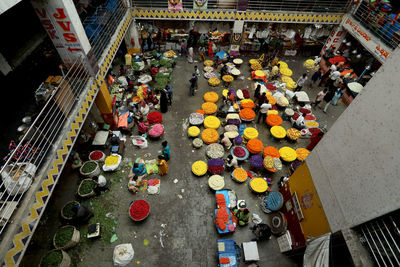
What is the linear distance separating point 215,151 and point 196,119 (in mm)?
2465

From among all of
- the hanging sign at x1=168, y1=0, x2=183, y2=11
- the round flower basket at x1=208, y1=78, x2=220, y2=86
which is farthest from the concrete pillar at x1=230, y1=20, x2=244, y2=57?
the hanging sign at x1=168, y1=0, x2=183, y2=11

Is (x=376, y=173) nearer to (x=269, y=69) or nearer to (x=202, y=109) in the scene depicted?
(x=202, y=109)

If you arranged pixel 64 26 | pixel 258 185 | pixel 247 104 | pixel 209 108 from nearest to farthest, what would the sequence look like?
pixel 64 26
pixel 258 185
pixel 209 108
pixel 247 104

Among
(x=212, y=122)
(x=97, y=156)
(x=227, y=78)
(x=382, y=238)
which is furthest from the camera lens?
(x=227, y=78)

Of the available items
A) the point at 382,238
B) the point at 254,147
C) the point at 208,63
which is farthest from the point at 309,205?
the point at 208,63

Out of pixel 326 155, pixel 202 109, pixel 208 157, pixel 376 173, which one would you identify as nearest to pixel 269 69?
pixel 202 109

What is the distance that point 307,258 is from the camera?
6613 mm

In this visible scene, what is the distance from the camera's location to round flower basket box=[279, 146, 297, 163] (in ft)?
33.5

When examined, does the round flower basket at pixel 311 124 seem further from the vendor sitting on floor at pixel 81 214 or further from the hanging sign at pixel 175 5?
the vendor sitting on floor at pixel 81 214

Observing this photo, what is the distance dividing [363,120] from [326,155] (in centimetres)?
156

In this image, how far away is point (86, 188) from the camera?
29.8 ft

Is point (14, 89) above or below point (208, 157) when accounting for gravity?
above

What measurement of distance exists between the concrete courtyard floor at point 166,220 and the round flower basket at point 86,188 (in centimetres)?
42

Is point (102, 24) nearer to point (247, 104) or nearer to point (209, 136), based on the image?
point (209, 136)
